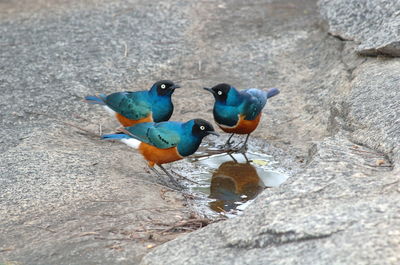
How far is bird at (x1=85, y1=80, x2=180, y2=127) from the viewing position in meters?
7.23

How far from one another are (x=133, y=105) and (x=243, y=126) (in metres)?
1.07

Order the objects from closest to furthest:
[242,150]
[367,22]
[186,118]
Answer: [242,150] < [186,118] < [367,22]

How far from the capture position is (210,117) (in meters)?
8.02

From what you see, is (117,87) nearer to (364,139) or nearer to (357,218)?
(364,139)

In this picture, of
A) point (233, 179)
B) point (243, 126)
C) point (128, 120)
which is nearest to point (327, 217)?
point (233, 179)

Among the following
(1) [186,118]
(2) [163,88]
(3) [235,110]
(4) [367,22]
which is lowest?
(1) [186,118]

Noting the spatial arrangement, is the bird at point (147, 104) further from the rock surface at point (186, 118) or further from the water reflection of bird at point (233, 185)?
the water reflection of bird at point (233, 185)

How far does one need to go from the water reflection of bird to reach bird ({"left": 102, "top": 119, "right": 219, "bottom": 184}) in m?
0.43

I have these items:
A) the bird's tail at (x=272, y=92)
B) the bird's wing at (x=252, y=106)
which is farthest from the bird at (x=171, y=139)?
the bird's tail at (x=272, y=92)

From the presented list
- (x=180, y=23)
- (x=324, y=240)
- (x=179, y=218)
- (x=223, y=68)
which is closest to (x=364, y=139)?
(x=179, y=218)

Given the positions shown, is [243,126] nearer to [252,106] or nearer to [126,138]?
[252,106]

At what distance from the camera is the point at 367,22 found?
27.1ft

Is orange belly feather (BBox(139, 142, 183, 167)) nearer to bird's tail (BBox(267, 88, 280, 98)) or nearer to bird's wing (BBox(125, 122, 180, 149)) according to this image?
bird's wing (BBox(125, 122, 180, 149))

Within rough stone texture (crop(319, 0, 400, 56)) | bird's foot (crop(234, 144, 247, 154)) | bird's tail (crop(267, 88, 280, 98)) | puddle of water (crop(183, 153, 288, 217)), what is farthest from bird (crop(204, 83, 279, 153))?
rough stone texture (crop(319, 0, 400, 56))
